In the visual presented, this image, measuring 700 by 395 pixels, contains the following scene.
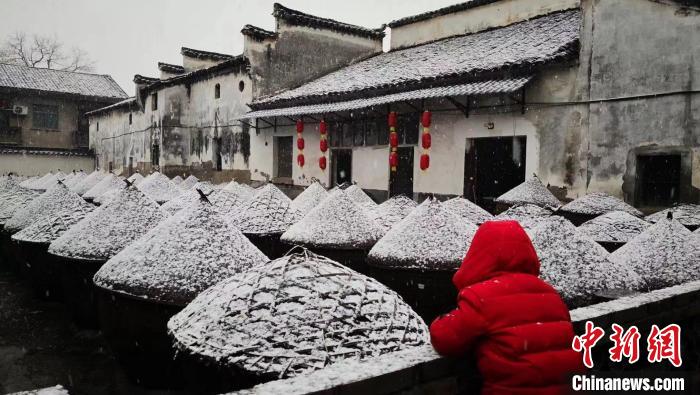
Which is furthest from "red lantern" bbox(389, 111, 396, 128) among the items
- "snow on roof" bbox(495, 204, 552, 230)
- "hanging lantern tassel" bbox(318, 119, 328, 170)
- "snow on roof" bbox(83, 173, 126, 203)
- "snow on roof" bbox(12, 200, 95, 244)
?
"snow on roof" bbox(12, 200, 95, 244)

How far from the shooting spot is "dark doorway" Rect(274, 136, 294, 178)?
18.4 m

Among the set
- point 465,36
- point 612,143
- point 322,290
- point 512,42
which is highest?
point 465,36

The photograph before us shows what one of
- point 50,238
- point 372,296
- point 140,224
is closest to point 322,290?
point 372,296

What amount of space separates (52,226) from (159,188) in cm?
446

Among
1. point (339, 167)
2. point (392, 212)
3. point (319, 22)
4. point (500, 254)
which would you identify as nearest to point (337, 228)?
point (392, 212)

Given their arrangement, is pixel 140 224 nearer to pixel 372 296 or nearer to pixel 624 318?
pixel 372 296

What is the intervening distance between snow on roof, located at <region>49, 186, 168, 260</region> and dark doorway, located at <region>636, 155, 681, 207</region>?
820 centimetres

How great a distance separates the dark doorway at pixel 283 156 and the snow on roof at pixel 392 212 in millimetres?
11195

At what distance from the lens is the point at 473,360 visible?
2.14 metres

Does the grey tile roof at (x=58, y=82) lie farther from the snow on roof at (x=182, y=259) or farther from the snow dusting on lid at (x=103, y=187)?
the snow on roof at (x=182, y=259)

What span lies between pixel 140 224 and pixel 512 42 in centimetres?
1080

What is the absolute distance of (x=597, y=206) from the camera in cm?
873

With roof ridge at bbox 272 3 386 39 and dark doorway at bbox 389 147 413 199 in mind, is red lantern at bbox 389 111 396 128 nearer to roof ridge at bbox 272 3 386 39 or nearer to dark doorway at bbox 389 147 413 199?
dark doorway at bbox 389 147 413 199

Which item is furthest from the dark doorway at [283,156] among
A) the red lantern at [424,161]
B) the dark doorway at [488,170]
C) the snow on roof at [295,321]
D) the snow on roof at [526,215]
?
the snow on roof at [295,321]
